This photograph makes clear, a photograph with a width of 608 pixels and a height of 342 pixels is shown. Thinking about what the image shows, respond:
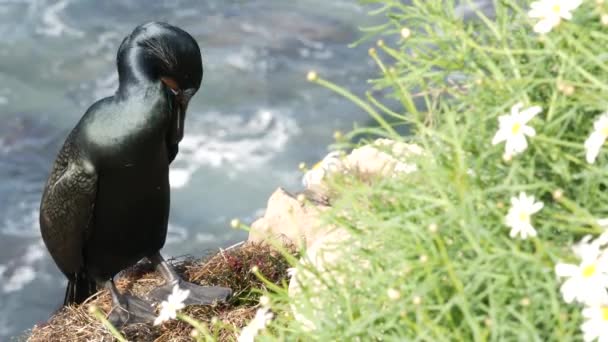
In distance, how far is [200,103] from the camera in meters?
7.63

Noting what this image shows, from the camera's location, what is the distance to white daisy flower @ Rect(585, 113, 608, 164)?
4.41ft

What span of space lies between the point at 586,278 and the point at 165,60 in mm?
1841

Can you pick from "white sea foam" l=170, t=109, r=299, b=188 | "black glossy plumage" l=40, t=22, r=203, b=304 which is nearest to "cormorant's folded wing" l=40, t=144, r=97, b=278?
"black glossy plumage" l=40, t=22, r=203, b=304

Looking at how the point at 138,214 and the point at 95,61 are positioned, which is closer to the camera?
the point at 138,214

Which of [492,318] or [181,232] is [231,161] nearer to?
[181,232]

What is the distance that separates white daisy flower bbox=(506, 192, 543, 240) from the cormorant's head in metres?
1.64

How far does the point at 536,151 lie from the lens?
1.43m

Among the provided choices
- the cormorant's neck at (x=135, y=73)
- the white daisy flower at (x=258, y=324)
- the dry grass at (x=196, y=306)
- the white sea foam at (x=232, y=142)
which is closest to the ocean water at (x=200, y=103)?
the white sea foam at (x=232, y=142)

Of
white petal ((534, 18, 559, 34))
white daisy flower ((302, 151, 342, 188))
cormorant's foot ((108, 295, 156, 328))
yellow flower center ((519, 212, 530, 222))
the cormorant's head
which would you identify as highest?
the cormorant's head

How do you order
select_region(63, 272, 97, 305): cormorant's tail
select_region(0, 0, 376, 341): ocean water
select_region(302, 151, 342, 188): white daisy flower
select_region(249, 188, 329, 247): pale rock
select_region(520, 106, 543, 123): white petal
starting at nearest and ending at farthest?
select_region(520, 106, 543, 123): white petal → select_region(302, 151, 342, 188): white daisy flower → select_region(249, 188, 329, 247): pale rock → select_region(63, 272, 97, 305): cormorant's tail → select_region(0, 0, 376, 341): ocean water

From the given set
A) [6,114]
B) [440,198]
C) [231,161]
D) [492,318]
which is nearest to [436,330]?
[492,318]

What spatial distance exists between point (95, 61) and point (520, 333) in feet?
23.1

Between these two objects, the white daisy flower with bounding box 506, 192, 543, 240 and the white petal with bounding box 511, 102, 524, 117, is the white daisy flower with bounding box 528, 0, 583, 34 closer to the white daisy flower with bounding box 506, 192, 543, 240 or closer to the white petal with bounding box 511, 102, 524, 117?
the white petal with bounding box 511, 102, 524, 117

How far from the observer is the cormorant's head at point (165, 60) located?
9.27 ft
